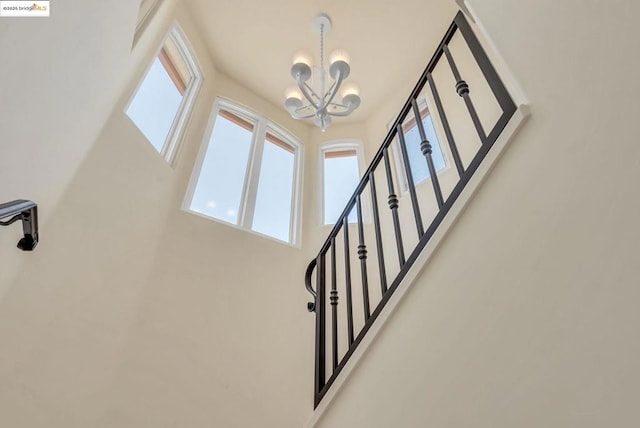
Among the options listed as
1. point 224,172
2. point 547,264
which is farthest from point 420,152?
point 547,264

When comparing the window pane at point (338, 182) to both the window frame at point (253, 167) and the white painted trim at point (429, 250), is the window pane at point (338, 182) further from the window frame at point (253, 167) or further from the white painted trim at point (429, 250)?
the white painted trim at point (429, 250)

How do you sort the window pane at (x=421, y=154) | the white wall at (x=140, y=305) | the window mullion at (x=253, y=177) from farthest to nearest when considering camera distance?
the window mullion at (x=253, y=177), the window pane at (x=421, y=154), the white wall at (x=140, y=305)

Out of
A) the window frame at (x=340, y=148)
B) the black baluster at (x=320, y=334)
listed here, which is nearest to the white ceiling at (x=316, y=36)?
the window frame at (x=340, y=148)

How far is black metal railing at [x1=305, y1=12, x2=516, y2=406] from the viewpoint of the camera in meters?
1.41

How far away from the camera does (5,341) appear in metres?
1.92

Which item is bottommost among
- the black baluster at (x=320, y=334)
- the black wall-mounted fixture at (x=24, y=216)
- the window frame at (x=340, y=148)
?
the black baluster at (x=320, y=334)

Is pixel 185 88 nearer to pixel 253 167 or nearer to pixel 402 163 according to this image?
pixel 253 167

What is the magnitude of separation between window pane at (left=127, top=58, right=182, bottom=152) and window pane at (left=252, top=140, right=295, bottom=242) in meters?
1.29

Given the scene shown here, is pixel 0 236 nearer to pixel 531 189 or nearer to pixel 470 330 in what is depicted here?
pixel 470 330

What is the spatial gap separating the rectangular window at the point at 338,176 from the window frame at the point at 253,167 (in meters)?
0.37

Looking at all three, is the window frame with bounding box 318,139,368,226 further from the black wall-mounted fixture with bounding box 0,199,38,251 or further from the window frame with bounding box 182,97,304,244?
the black wall-mounted fixture with bounding box 0,199,38,251

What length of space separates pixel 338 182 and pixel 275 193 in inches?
37.7

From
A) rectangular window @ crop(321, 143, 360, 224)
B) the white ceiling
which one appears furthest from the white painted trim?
the white ceiling

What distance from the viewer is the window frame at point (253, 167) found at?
4.05 metres
